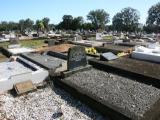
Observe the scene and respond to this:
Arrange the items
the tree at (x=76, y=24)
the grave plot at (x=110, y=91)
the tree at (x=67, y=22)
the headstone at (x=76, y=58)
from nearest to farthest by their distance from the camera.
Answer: the grave plot at (x=110, y=91), the headstone at (x=76, y=58), the tree at (x=76, y=24), the tree at (x=67, y=22)

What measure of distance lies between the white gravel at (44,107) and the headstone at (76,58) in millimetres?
1547

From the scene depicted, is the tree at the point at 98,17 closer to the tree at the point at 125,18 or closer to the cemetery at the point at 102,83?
the tree at the point at 125,18

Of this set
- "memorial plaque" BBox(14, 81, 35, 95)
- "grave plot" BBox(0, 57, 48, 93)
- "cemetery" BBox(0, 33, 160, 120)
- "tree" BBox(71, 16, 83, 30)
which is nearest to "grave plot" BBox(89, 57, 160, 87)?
"cemetery" BBox(0, 33, 160, 120)

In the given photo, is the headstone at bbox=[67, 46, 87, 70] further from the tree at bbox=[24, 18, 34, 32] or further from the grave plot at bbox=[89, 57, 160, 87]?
the tree at bbox=[24, 18, 34, 32]

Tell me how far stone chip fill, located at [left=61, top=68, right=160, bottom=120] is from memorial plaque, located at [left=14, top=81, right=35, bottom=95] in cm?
131

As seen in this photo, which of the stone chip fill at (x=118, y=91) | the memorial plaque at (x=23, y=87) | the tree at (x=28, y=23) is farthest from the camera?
the tree at (x=28, y=23)

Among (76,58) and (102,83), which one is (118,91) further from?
(76,58)

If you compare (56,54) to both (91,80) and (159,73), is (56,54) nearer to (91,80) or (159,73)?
(91,80)

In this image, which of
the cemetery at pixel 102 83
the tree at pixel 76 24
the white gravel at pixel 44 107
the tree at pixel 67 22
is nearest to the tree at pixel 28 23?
the tree at pixel 67 22

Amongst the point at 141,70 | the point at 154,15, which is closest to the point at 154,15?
the point at 154,15

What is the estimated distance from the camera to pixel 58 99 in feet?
23.3

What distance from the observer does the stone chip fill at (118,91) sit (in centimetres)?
571

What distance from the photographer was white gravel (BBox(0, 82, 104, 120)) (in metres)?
5.95

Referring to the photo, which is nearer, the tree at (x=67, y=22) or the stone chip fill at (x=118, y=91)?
the stone chip fill at (x=118, y=91)
